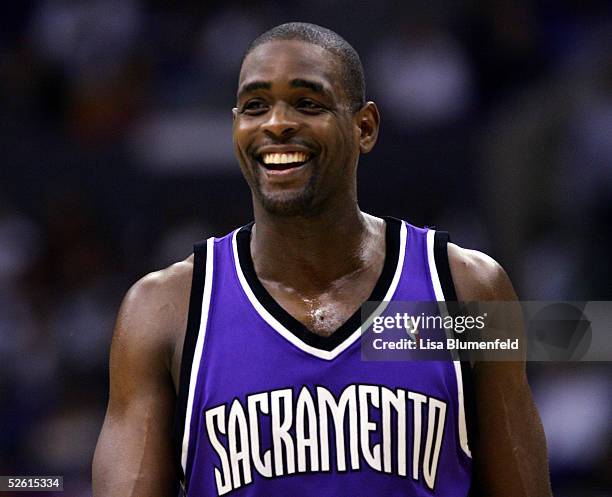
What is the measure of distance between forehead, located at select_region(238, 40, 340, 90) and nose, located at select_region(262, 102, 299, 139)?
9 cm

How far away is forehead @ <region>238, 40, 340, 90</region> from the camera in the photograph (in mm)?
2947

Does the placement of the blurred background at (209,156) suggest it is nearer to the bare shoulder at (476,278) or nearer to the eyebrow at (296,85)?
the bare shoulder at (476,278)

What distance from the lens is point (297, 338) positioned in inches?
117

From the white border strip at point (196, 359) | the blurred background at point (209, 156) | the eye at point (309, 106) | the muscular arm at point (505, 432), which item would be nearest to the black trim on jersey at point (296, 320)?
the white border strip at point (196, 359)

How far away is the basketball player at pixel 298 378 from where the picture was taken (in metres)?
2.89

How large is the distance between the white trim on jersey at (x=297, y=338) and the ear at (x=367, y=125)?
0.27m

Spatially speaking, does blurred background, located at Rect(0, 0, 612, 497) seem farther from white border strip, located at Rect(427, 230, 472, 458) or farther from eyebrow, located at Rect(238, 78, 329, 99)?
eyebrow, located at Rect(238, 78, 329, 99)

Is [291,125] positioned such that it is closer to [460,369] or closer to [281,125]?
[281,125]

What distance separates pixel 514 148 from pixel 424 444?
3.72 meters

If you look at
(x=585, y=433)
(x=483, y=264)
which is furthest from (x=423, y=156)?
(x=483, y=264)

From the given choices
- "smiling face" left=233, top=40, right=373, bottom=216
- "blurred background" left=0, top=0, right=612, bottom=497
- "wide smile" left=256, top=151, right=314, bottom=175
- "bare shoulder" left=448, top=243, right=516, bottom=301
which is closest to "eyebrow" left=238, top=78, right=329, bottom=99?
"smiling face" left=233, top=40, right=373, bottom=216

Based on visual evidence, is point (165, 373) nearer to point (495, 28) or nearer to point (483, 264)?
point (483, 264)

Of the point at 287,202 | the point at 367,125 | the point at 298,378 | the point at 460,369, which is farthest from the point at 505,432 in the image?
the point at 367,125

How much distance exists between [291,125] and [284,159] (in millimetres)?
90
